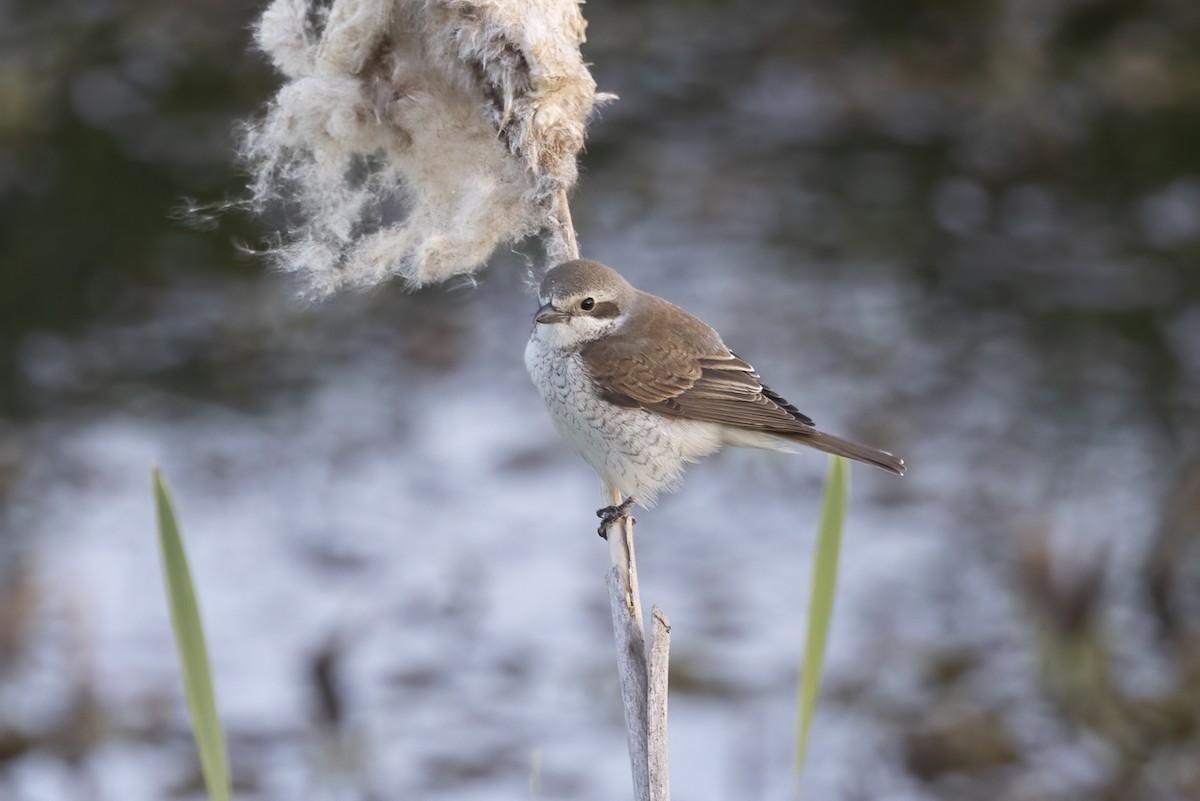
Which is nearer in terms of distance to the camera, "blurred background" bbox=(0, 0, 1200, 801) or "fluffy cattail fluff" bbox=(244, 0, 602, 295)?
"fluffy cattail fluff" bbox=(244, 0, 602, 295)

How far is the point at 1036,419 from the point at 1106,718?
1.99m

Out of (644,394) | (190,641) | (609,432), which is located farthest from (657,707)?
(644,394)

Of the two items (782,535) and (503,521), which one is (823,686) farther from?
Answer: (503,521)

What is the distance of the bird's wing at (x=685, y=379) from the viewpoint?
3777 mm

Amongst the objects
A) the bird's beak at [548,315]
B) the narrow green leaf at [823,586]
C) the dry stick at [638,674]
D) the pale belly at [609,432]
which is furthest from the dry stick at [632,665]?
the bird's beak at [548,315]

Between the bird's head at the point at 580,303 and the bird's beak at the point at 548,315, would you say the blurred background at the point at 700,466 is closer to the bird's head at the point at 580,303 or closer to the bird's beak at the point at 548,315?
the bird's head at the point at 580,303

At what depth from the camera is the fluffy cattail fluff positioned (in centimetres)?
287

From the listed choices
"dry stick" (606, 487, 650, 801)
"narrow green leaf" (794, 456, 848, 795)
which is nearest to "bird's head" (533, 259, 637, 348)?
"dry stick" (606, 487, 650, 801)

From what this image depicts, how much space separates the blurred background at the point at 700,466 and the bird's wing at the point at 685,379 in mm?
675

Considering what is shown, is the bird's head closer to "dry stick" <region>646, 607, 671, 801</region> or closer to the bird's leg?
→ the bird's leg

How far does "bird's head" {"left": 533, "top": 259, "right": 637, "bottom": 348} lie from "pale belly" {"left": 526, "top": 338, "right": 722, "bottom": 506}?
0.21ft

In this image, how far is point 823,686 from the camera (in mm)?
5762

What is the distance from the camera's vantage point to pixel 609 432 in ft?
12.1

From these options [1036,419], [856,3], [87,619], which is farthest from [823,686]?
→ [856,3]
